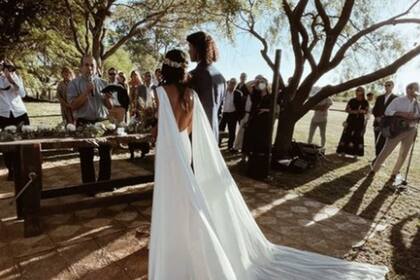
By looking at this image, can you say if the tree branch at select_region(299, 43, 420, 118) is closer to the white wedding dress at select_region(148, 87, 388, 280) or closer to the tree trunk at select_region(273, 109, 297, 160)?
the tree trunk at select_region(273, 109, 297, 160)

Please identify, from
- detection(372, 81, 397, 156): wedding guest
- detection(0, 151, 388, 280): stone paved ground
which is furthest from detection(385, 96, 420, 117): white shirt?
detection(0, 151, 388, 280): stone paved ground

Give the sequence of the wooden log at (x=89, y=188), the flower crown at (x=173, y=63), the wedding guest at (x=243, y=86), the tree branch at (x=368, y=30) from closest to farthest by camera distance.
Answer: the flower crown at (x=173, y=63) < the wooden log at (x=89, y=188) < the tree branch at (x=368, y=30) < the wedding guest at (x=243, y=86)

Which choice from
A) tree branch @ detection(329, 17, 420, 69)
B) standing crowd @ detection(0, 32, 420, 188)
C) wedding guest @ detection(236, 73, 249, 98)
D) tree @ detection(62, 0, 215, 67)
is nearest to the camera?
standing crowd @ detection(0, 32, 420, 188)

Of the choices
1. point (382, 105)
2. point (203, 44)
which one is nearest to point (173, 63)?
point (203, 44)

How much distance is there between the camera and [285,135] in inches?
271

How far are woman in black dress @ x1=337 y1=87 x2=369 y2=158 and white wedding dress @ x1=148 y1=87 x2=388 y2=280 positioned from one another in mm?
5667

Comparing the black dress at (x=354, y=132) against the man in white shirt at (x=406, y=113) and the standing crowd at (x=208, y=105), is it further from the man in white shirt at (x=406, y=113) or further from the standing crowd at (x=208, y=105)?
the man in white shirt at (x=406, y=113)

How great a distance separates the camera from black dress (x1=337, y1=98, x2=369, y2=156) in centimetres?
799

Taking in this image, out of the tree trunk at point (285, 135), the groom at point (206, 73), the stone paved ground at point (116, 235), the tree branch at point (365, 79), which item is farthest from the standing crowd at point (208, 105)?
the stone paved ground at point (116, 235)

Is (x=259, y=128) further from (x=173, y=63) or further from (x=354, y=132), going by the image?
(x=173, y=63)

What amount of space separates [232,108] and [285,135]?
5.66ft

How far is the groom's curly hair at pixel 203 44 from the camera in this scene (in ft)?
9.30

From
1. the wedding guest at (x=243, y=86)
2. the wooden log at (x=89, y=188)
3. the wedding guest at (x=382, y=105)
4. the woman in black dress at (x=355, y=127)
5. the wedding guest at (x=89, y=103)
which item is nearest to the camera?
the wooden log at (x=89, y=188)

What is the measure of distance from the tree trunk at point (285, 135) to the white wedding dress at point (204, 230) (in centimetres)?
390
